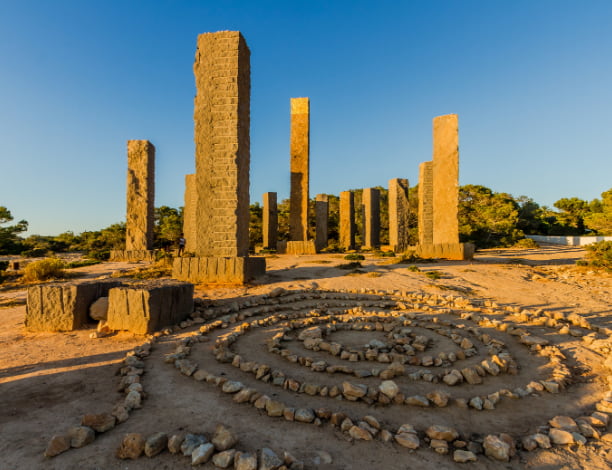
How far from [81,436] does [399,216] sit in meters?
20.2

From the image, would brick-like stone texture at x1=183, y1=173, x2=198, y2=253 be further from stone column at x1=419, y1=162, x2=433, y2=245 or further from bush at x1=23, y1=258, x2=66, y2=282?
stone column at x1=419, y1=162, x2=433, y2=245

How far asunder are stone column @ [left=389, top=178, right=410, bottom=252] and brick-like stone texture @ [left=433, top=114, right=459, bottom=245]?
21.2 feet

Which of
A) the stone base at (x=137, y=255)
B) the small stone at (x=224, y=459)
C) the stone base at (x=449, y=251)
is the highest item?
the stone base at (x=449, y=251)

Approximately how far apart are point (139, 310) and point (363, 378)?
3.66m

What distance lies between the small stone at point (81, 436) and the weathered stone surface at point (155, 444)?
45 cm

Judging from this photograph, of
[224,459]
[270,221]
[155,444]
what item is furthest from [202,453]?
[270,221]

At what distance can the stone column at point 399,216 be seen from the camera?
20.8 metres

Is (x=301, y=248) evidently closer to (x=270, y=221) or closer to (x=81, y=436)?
(x=270, y=221)

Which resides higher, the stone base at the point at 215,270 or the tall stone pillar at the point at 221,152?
the tall stone pillar at the point at 221,152

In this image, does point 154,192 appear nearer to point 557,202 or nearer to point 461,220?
point 461,220

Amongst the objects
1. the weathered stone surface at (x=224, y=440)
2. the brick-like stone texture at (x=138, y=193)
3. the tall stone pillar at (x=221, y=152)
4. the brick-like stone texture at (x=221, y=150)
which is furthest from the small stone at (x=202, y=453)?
the brick-like stone texture at (x=138, y=193)

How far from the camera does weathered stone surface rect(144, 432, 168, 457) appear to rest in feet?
7.43

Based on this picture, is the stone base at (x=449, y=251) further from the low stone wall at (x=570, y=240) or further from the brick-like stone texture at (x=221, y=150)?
the low stone wall at (x=570, y=240)

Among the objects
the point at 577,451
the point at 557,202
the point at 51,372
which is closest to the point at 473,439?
the point at 577,451
